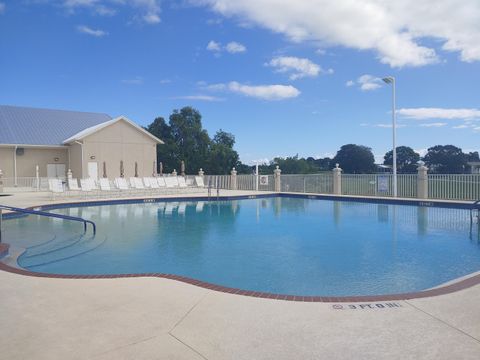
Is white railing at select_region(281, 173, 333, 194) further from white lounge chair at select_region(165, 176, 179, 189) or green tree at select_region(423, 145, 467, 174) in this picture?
green tree at select_region(423, 145, 467, 174)

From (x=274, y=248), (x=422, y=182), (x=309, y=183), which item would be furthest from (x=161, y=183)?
(x=274, y=248)

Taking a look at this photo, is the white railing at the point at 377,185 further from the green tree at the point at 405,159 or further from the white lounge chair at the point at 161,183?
the green tree at the point at 405,159

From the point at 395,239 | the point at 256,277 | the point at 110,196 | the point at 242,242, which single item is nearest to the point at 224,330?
the point at 256,277

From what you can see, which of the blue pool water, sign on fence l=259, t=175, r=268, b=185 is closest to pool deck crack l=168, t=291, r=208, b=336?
the blue pool water

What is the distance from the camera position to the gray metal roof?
86.3ft

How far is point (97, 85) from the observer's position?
25938mm

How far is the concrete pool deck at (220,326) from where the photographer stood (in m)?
2.91

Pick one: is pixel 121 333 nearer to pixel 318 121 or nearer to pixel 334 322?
pixel 334 322

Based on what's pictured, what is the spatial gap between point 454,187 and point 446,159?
92.8ft

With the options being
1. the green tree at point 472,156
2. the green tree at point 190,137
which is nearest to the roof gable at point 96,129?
the green tree at point 190,137

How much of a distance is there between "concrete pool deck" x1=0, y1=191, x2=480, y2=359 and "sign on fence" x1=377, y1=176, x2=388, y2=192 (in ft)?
50.3

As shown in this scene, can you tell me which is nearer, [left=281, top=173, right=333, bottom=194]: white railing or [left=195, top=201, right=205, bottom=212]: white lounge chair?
[left=195, top=201, right=205, bottom=212]: white lounge chair

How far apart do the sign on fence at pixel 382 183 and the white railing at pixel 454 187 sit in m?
2.10

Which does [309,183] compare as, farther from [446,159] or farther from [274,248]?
[446,159]
